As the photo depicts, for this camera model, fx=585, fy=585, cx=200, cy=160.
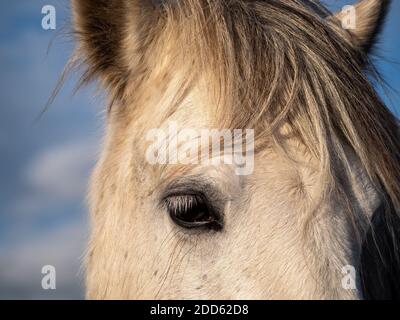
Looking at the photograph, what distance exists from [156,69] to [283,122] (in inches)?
36.2

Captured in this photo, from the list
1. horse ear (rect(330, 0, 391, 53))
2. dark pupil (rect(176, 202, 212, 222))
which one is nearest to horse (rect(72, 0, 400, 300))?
dark pupil (rect(176, 202, 212, 222))

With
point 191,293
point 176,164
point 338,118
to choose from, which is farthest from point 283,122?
point 191,293

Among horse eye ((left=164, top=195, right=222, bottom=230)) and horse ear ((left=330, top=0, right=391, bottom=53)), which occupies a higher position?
horse ear ((left=330, top=0, right=391, bottom=53))

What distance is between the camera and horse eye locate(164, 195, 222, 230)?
109 inches

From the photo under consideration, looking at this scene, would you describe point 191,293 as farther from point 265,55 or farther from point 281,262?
point 265,55

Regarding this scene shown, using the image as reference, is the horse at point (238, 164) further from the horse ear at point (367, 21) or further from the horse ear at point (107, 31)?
the horse ear at point (367, 21)

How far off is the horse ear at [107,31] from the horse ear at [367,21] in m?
1.41

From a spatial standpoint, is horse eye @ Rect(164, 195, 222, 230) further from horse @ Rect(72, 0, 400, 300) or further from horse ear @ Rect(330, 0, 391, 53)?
horse ear @ Rect(330, 0, 391, 53)

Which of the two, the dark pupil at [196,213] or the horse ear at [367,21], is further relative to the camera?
the horse ear at [367,21]

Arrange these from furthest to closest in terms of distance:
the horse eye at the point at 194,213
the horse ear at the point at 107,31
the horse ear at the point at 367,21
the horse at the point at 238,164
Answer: the horse ear at the point at 367,21 < the horse ear at the point at 107,31 < the horse eye at the point at 194,213 < the horse at the point at 238,164

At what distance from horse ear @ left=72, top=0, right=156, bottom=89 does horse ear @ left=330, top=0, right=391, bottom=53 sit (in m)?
1.41

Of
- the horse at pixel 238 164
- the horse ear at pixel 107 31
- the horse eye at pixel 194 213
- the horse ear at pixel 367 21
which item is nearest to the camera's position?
the horse at pixel 238 164

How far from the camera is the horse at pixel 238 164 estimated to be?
2627mm

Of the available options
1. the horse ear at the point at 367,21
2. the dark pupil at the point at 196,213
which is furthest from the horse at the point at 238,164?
the horse ear at the point at 367,21
